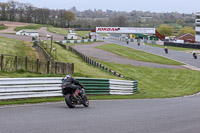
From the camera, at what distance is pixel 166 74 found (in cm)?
4022

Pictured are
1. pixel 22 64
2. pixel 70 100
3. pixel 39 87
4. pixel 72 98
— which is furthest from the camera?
pixel 22 64

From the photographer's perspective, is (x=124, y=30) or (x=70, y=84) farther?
(x=124, y=30)

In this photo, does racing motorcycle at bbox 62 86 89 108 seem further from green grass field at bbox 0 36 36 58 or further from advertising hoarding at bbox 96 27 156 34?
advertising hoarding at bbox 96 27 156 34

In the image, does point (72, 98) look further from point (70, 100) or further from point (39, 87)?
point (39, 87)

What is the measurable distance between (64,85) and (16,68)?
28.9ft

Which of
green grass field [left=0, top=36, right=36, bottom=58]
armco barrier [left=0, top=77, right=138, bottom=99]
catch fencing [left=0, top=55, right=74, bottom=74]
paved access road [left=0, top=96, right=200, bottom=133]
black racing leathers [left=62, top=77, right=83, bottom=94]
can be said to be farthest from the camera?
green grass field [left=0, top=36, right=36, bottom=58]

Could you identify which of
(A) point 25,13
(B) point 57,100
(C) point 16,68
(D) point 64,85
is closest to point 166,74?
(C) point 16,68

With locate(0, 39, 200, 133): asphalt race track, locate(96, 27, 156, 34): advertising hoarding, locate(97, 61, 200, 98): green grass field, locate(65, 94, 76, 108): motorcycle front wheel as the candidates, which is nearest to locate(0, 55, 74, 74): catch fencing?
locate(97, 61, 200, 98): green grass field

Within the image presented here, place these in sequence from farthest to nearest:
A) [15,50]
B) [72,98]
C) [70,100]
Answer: [15,50] < [72,98] < [70,100]

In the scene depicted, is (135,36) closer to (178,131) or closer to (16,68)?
(16,68)

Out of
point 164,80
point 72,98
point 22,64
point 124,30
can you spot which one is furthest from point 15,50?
point 124,30

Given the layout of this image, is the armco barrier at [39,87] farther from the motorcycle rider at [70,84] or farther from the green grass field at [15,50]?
the green grass field at [15,50]

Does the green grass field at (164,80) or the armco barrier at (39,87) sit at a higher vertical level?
the armco barrier at (39,87)

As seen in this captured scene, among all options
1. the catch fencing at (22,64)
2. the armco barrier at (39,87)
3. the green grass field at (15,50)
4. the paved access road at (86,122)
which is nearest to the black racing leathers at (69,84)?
the paved access road at (86,122)
